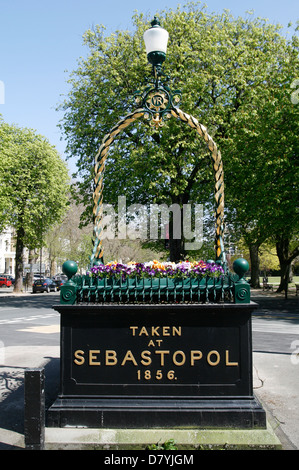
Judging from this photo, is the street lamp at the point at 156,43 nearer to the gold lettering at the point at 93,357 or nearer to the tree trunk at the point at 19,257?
the gold lettering at the point at 93,357

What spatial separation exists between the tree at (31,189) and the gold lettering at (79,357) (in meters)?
30.2

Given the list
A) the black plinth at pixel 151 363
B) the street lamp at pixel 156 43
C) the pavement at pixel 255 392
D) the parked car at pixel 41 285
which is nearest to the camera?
the pavement at pixel 255 392

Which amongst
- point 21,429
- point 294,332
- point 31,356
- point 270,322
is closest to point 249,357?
point 21,429

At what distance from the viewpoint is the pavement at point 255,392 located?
430 centimetres

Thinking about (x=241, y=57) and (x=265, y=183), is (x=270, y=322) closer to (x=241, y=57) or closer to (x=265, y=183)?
(x=265, y=183)

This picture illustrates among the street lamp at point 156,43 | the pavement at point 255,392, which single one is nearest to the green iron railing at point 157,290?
the pavement at point 255,392

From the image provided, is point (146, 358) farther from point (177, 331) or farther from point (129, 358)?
point (177, 331)

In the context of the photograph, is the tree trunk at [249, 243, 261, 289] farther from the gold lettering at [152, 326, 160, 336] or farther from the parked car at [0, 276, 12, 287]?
the gold lettering at [152, 326, 160, 336]

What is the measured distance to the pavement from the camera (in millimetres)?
4301

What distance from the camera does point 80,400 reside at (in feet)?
15.1

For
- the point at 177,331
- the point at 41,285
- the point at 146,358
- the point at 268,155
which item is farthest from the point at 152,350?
the point at 41,285

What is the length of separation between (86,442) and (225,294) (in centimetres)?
222

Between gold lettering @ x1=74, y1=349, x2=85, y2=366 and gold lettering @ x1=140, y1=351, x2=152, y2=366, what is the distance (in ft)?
2.27

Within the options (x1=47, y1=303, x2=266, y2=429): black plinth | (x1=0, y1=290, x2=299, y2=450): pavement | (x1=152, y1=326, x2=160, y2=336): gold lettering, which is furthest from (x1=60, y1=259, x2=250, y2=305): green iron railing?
(x1=0, y1=290, x2=299, y2=450): pavement
